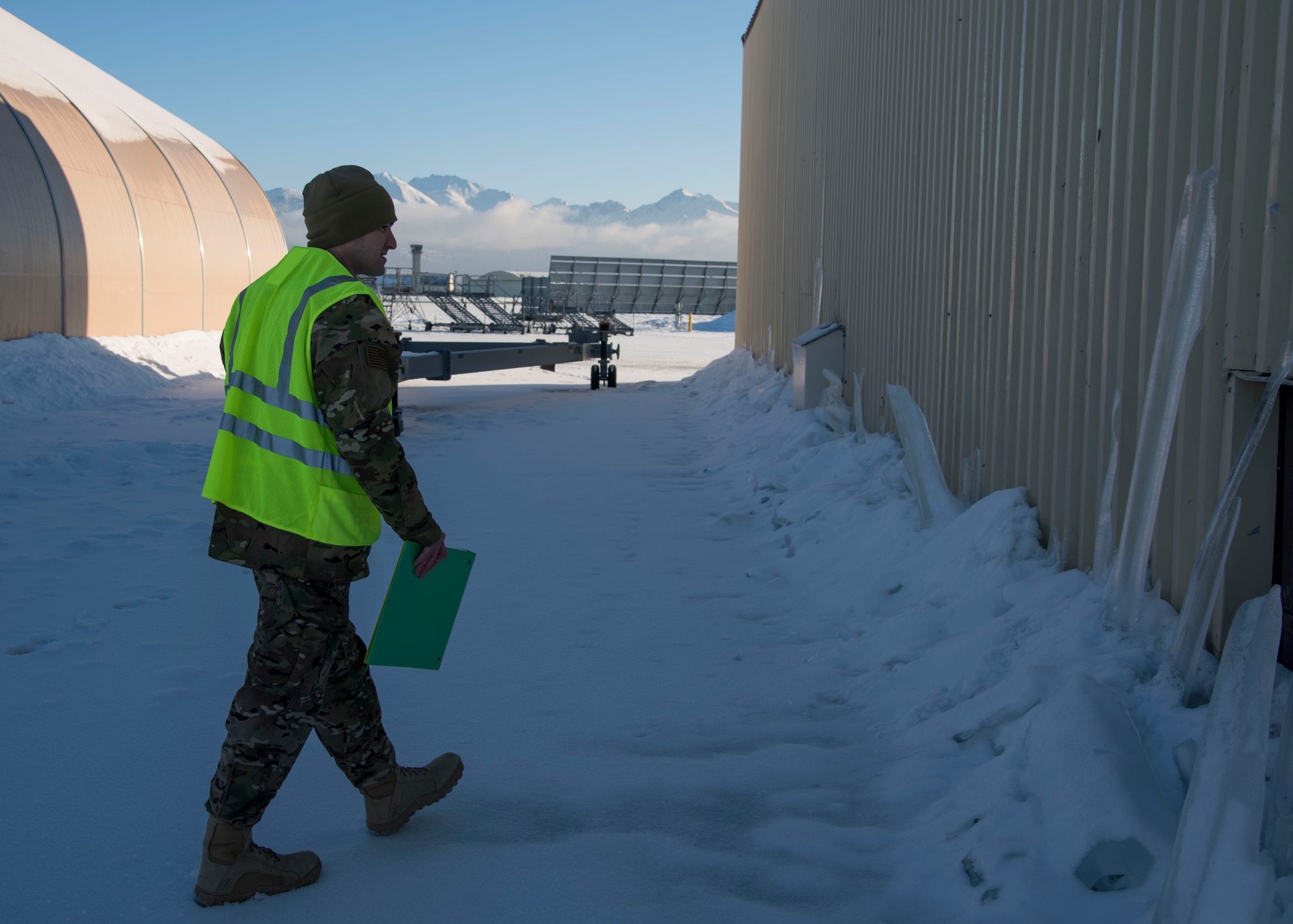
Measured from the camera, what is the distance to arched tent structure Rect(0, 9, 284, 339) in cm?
1289

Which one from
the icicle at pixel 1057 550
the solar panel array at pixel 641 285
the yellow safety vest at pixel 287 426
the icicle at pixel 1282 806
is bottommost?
the icicle at pixel 1282 806

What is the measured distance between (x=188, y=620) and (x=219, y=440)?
2.22 metres

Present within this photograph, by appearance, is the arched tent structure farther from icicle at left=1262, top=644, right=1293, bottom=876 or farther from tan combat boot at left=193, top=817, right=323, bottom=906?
icicle at left=1262, top=644, right=1293, bottom=876

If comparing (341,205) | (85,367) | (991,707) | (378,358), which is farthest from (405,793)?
(85,367)

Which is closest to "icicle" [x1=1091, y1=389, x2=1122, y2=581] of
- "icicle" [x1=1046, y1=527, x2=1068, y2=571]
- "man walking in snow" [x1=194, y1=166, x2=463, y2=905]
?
"icicle" [x1=1046, y1=527, x2=1068, y2=571]

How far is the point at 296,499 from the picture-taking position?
7.62 ft

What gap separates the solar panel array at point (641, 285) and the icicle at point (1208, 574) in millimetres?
36420

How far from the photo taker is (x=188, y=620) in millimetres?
4258

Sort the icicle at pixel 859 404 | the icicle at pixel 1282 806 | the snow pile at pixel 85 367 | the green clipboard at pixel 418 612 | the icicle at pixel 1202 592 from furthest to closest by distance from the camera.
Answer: the snow pile at pixel 85 367 < the icicle at pixel 859 404 < the icicle at pixel 1202 592 < the green clipboard at pixel 418 612 < the icicle at pixel 1282 806

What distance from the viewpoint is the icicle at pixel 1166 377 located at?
2.91m

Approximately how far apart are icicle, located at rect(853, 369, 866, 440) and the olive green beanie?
530 centimetres

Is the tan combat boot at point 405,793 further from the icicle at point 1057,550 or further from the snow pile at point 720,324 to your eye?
the snow pile at point 720,324

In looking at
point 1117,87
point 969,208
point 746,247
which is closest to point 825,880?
point 1117,87

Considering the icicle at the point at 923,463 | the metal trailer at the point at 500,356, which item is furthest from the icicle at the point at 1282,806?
A: the metal trailer at the point at 500,356
